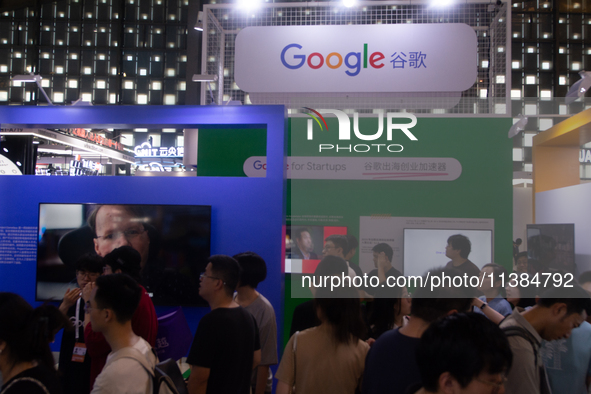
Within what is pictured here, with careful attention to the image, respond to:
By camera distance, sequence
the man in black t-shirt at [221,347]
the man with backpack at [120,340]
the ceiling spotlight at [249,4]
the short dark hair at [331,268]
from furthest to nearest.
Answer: the ceiling spotlight at [249,4], the short dark hair at [331,268], the man in black t-shirt at [221,347], the man with backpack at [120,340]

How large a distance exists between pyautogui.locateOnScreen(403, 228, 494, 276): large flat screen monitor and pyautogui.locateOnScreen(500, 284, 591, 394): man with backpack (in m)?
2.35

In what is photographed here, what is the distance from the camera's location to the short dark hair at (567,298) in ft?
5.61

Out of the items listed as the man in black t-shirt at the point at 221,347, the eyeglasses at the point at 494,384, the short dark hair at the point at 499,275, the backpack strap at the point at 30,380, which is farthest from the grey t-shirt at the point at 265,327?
the short dark hair at the point at 499,275

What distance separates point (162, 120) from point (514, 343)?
307cm

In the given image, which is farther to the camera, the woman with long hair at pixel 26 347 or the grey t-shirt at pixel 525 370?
the grey t-shirt at pixel 525 370

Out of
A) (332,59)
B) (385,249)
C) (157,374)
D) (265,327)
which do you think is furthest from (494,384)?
(332,59)

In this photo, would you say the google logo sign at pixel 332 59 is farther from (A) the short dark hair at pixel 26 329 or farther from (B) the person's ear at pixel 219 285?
(A) the short dark hair at pixel 26 329

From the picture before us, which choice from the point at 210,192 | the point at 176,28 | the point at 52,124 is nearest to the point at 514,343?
the point at 210,192

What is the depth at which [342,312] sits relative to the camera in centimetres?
177

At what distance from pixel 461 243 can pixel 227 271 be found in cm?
251

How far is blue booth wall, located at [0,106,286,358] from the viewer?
3520mm

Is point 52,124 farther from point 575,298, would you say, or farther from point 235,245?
point 575,298

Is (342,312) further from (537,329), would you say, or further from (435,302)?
(537,329)

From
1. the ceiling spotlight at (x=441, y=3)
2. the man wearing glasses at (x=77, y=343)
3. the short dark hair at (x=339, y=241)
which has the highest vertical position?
the ceiling spotlight at (x=441, y=3)
